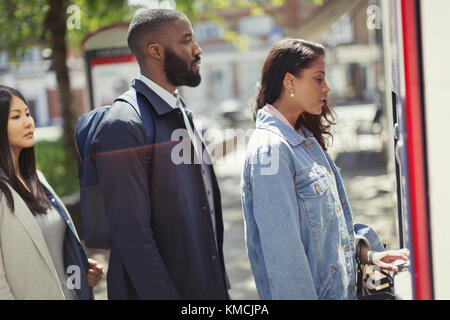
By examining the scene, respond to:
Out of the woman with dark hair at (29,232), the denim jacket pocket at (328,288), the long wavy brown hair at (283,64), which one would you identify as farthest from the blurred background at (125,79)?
the woman with dark hair at (29,232)

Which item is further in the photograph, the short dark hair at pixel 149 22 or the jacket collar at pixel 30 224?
the short dark hair at pixel 149 22

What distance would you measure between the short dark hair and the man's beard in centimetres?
10

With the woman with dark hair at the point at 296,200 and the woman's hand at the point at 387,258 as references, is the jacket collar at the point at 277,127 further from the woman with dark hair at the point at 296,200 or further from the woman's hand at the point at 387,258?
the woman's hand at the point at 387,258

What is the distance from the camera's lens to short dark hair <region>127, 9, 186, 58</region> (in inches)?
79.6

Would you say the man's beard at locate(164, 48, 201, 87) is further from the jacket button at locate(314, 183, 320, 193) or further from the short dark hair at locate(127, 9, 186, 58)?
the jacket button at locate(314, 183, 320, 193)

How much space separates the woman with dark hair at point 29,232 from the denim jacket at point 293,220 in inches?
30.7

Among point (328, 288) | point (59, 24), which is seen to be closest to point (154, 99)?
point (328, 288)

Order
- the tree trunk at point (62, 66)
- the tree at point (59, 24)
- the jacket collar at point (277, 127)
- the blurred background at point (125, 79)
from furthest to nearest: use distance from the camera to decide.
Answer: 1. the tree trunk at point (62, 66)
2. the tree at point (59, 24)
3. the blurred background at point (125, 79)
4. the jacket collar at point (277, 127)

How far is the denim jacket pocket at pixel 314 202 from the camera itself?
1.72 m

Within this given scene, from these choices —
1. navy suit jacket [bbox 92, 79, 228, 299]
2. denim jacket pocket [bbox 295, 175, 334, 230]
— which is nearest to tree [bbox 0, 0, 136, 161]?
navy suit jacket [bbox 92, 79, 228, 299]

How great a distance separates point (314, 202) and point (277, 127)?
29cm

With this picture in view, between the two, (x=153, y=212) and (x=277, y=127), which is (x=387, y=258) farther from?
(x=153, y=212)
